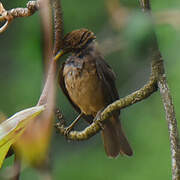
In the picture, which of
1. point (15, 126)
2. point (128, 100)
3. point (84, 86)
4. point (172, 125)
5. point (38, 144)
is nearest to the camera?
point (38, 144)

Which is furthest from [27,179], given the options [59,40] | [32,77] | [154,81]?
[59,40]

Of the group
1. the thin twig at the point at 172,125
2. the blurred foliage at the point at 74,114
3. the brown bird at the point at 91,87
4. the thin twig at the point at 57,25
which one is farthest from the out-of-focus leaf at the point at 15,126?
the blurred foliage at the point at 74,114

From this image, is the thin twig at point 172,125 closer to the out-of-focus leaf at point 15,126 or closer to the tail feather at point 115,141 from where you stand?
the out-of-focus leaf at point 15,126

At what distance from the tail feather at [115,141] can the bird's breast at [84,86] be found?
168 millimetres

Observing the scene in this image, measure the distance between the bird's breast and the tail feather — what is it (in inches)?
6.6

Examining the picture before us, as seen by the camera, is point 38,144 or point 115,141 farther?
point 115,141

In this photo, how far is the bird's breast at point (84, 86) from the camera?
9.72 ft

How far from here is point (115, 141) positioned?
10.3 ft

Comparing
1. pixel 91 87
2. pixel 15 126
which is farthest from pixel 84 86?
pixel 15 126

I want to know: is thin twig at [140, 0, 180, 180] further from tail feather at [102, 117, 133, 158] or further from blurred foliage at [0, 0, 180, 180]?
blurred foliage at [0, 0, 180, 180]

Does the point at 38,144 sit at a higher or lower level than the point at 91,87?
higher

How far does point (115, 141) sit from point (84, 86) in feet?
1.33

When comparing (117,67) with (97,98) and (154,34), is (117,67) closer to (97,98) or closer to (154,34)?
(97,98)

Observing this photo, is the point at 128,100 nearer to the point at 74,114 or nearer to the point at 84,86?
the point at 84,86
